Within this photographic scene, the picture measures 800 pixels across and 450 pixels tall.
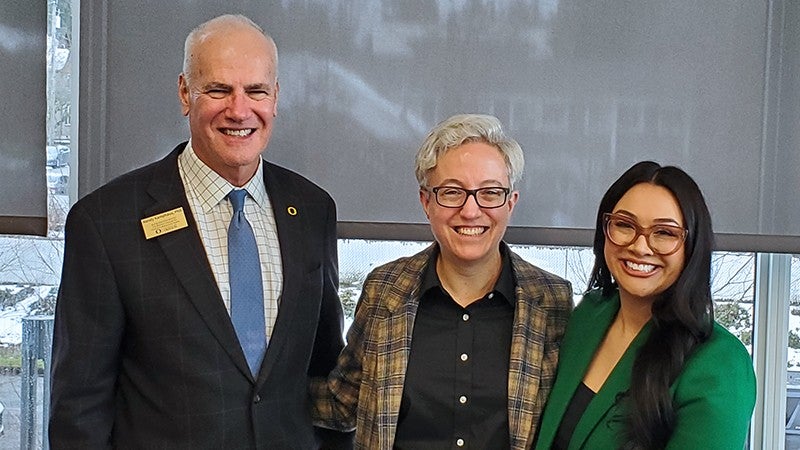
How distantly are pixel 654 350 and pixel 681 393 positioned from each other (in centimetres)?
11

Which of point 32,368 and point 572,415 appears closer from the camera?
point 572,415

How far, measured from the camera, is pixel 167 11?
2.59 metres

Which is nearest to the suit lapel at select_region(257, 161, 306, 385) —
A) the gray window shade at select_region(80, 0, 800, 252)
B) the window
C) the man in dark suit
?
the man in dark suit

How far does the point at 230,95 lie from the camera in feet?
6.27

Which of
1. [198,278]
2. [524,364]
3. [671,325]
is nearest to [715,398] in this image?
[671,325]

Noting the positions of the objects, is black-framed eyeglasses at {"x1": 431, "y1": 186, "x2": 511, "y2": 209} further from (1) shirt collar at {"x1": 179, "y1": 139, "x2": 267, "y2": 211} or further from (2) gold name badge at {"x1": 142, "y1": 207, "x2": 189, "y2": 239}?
(2) gold name badge at {"x1": 142, "y1": 207, "x2": 189, "y2": 239}

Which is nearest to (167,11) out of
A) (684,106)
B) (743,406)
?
(684,106)

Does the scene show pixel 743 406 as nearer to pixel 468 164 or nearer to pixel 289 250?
pixel 468 164

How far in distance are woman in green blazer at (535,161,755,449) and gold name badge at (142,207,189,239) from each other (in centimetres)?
91

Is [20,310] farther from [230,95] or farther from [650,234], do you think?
[650,234]

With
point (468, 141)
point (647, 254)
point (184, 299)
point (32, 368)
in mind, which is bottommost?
point (32, 368)

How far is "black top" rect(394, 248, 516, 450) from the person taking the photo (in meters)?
1.98

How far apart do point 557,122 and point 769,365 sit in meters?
1.07

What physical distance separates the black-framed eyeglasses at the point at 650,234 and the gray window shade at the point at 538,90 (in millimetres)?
723
